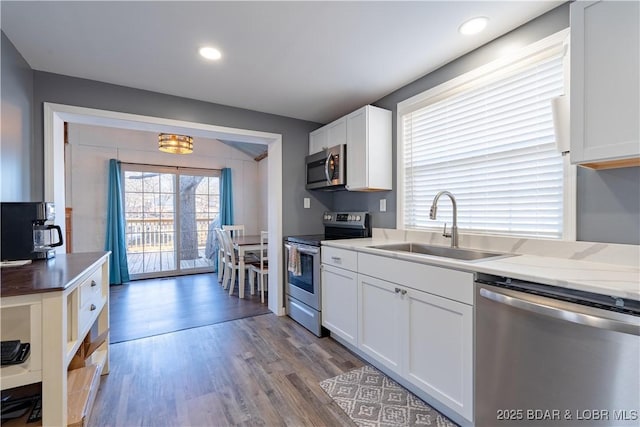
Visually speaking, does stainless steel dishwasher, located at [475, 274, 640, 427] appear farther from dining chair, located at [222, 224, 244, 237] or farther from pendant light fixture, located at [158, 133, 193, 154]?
dining chair, located at [222, 224, 244, 237]

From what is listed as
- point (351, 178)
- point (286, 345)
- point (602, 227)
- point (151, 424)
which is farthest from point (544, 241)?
point (151, 424)

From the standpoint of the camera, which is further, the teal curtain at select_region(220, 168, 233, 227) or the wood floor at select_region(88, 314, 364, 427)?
the teal curtain at select_region(220, 168, 233, 227)

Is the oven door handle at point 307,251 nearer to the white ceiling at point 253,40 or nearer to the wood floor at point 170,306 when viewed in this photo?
the wood floor at point 170,306

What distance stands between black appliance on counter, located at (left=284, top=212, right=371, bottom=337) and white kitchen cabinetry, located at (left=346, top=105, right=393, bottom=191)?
429 mm

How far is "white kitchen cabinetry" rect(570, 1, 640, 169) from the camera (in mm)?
1146

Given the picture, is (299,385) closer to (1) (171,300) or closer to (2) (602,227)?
(2) (602,227)

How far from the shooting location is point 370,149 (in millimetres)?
2656

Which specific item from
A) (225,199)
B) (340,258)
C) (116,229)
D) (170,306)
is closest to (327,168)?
(340,258)

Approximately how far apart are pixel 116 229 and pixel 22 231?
327 centimetres

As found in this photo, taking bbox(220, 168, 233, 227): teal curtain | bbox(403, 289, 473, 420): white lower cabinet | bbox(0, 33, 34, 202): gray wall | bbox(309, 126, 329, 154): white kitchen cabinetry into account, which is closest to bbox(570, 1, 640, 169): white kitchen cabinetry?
bbox(403, 289, 473, 420): white lower cabinet

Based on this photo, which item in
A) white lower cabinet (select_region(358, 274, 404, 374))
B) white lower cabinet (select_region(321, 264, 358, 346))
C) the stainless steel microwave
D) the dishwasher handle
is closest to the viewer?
the dishwasher handle

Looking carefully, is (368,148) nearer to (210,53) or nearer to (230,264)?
(210,53)

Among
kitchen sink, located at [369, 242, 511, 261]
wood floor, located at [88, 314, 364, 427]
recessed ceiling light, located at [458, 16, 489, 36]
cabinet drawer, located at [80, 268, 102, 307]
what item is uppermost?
recessed ceiling light, located at [458, 16, 489, 36]

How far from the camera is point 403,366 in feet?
5.92
